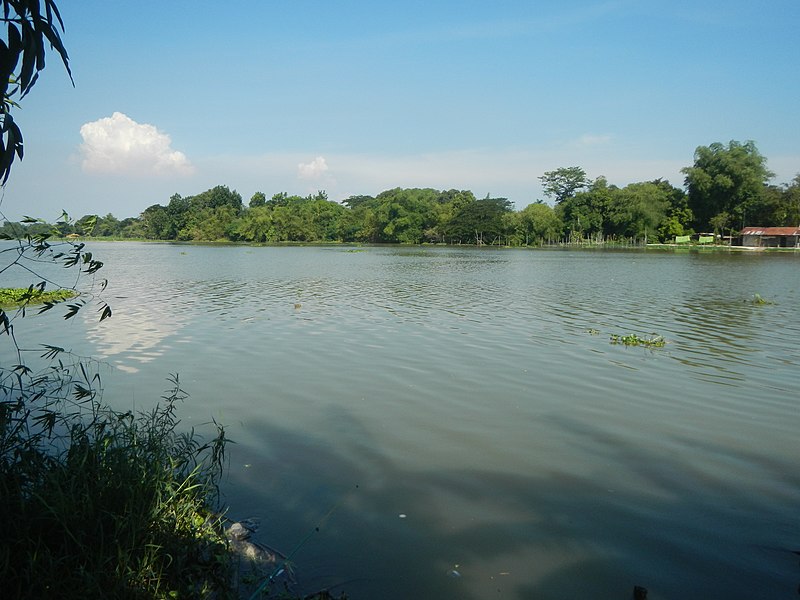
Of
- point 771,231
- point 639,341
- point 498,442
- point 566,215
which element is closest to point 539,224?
point 566,215

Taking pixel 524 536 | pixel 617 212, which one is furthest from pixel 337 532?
pixel 617 212

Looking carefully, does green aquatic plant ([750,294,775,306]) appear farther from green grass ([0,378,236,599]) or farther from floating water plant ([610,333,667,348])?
green grass ([0,378,236,599])

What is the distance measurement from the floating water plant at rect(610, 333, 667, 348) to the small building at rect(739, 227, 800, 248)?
81070 mm

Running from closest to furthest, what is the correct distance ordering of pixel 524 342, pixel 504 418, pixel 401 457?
pixel 401 457
pixel 504 418
pixel 524 342

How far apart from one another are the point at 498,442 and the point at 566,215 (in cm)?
10125

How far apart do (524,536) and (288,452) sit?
290 cm

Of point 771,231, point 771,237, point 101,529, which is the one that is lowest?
point 101,529

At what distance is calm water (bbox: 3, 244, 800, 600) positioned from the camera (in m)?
4.46

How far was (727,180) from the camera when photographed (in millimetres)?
87562

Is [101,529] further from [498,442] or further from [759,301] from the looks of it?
[759,301]

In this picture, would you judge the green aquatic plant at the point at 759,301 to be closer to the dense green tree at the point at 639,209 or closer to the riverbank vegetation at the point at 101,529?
the riverbank vegetation at the point at 101,529

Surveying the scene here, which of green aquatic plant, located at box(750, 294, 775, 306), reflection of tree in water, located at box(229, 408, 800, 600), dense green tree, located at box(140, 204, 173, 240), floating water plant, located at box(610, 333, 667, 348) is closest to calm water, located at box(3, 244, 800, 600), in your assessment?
reflection of tree in water, located at box(229, 408, 800, 600)

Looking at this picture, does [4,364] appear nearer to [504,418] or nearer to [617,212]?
[504,418]

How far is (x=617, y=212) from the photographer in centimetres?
9494
